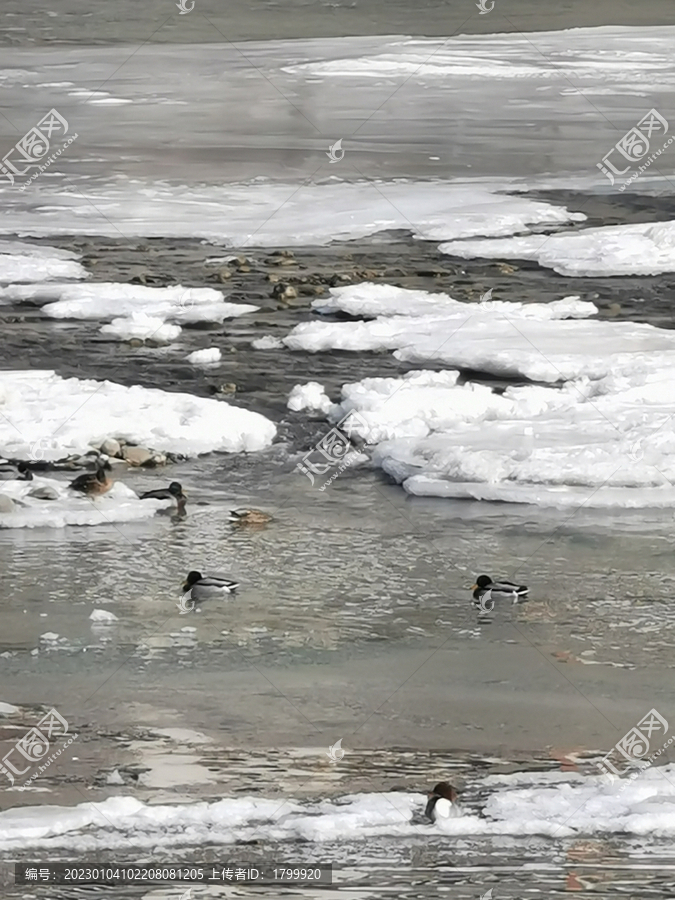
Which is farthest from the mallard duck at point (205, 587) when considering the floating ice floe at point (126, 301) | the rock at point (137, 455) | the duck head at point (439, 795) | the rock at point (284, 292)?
the rock at point (284, 292)

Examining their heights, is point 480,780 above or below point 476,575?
below

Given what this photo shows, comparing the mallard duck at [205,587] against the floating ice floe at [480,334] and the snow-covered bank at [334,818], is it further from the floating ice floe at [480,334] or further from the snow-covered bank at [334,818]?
the floating ice floe at [480,334]

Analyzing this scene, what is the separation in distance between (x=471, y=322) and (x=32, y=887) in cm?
371

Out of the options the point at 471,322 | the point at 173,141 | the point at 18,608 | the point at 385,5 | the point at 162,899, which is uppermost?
the point at 385,5

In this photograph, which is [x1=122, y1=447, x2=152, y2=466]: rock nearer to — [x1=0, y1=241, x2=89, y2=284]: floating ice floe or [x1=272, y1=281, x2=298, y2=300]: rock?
[x1=272, y1=281, x2=298, y2=300]: rock

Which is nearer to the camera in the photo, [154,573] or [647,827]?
A: [647,827]

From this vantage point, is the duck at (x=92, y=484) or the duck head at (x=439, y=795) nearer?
the duck head at (x=439, y=795)

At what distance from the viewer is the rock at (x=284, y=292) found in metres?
6.79

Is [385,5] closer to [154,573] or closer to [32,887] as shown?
[154,573]

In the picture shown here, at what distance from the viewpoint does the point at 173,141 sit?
26.5 ft

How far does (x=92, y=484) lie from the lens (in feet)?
17.5

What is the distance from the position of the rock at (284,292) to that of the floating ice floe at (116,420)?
3.26 feet

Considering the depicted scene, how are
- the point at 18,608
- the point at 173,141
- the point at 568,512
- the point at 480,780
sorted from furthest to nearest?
the point at 173,141 < the point at 568,512 < the point at 18,608 < the point at 480,780

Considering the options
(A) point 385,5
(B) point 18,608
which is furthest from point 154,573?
(A) point 385,5
